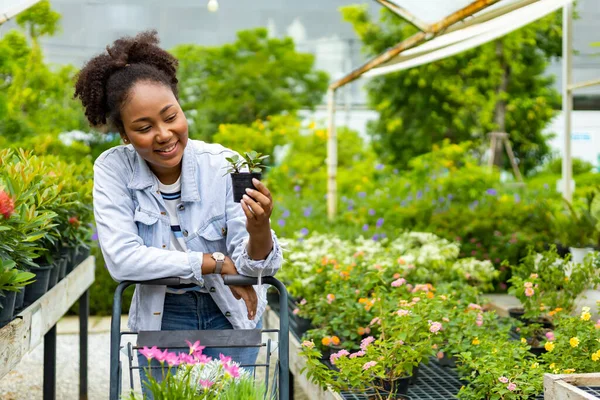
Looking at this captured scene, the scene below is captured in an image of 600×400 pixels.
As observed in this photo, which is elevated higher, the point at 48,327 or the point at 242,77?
the point at 242,77

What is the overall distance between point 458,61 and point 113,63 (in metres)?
11.9

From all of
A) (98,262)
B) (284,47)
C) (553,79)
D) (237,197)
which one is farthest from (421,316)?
(284,47)

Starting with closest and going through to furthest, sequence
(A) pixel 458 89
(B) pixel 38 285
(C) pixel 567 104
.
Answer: (B) pixel 38 285
(C) pixel 567 104
(A) pixel 458 89

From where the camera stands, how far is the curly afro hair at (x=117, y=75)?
7.47 ft

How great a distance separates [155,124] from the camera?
2221mm

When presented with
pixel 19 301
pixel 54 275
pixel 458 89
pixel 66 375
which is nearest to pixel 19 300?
pixel 19 301

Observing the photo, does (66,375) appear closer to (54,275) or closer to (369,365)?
(54,275)

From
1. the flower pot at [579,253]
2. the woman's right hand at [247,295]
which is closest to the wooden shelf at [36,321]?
the woman's right hand at [247,295]

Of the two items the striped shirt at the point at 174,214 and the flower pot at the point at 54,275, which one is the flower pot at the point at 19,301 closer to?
the flower pot at the point at 54,275

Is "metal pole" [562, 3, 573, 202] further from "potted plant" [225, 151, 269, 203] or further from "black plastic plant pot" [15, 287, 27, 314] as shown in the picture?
"potted plant" [225, 151, 269, 203]

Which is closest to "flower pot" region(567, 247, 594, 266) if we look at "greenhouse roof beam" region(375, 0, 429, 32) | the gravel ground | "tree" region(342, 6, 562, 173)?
"greenhouse roof beam" region(375, 0, 429, 32)

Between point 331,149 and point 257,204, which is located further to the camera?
point 331,149

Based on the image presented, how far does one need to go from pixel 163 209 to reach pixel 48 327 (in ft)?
4.89

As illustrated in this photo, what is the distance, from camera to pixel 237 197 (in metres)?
2.05
